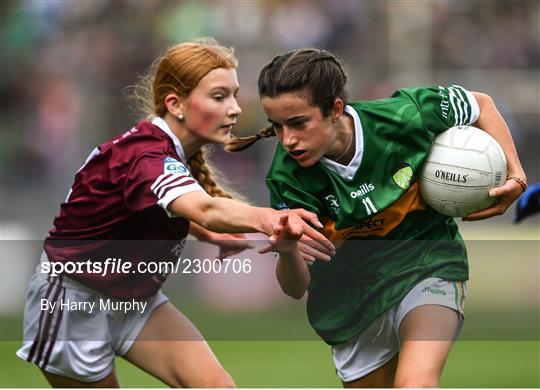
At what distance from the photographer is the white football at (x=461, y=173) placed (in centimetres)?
493

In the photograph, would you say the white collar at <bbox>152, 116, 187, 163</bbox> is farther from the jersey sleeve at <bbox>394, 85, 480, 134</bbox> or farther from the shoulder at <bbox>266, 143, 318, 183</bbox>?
the jersey sleeve at <bbox>394, 85, 480, 134</bbox>

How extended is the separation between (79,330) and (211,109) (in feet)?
3.87

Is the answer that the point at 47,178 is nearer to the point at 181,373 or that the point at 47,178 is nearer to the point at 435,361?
the point at 181,373

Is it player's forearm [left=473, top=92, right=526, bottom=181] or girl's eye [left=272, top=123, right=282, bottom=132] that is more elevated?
girl's eye [left=272, top=123, right=282, bottom=132]

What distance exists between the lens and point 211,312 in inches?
364

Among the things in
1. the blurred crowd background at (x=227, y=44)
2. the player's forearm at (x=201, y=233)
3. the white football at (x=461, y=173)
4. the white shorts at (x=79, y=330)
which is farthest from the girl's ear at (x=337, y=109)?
the blurred crowd background at (x=227, y=44)

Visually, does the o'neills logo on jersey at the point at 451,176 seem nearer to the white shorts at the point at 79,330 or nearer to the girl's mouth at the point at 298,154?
the girl's mouth at the point at 298,154

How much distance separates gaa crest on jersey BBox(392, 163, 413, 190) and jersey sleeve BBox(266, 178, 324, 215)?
1.26 feet

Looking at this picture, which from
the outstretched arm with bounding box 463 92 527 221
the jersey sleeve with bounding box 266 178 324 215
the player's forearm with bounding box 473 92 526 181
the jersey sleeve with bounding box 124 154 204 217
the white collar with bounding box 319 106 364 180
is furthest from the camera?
the player's forearm with bounding box 473 92 526 181

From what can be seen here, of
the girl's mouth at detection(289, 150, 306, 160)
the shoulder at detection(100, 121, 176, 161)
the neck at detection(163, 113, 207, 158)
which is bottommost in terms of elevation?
the neck at detection(163, 113, 207, 158)

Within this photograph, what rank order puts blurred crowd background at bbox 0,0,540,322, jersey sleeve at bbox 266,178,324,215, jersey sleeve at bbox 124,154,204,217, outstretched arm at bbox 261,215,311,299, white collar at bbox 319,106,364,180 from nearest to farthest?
1. outstretched arm at bbox 261,215,311,299
2. jersey sleeve at bbox 124,154,204,217
3. jersey sleeve at bbox 266,178,324,215
4. white collar at bbox 319,106,364,180
5. blurred crowd background at bbox 0,0,540,322

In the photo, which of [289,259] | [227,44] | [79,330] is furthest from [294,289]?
[227,44]

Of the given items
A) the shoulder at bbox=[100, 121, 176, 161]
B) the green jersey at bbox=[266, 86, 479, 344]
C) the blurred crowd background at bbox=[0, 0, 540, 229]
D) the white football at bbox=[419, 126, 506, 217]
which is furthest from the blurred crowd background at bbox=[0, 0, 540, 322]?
the white football at bbox=[419, 126, 506, 217]

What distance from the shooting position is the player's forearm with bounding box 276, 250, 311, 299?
457 centimetres
